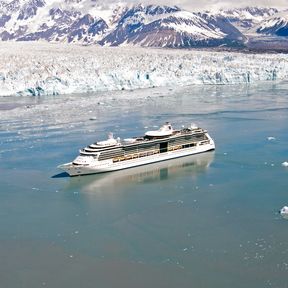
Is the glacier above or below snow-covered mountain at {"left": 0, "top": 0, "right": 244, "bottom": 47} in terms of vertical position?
below

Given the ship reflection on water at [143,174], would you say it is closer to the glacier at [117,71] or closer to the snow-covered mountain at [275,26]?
the glacier at [117,71]

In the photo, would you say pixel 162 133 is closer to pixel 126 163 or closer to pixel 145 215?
pixel 126 163

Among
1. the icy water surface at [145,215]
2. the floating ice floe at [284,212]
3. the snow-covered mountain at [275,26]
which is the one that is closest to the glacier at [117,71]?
the icy water surface at [145,215]

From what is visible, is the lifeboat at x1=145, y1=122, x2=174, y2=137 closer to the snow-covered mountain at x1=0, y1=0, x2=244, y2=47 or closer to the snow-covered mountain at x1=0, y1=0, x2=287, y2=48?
the snow-covered mountain at x1=0, y1=0, x2=287, y2=48

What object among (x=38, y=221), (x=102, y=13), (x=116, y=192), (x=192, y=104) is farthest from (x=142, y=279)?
(x=102, y=13)

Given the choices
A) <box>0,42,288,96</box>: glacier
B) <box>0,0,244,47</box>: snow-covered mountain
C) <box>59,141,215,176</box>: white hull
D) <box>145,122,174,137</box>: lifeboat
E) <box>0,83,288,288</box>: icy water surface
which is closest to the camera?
<box>0,83,288,288</box>: icy water surface

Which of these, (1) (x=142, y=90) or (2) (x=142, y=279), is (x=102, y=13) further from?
(2) (x=142, y=279)

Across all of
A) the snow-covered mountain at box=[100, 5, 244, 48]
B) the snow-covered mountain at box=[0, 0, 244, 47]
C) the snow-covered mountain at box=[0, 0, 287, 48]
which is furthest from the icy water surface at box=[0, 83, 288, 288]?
the snow-covered mountain at box=[100, 5, 244, 48]
